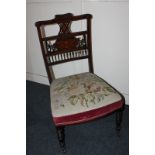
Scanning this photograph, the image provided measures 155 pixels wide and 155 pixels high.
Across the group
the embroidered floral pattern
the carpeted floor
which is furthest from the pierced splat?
the carpeted floor

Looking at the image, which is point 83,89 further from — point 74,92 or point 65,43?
point 65,43

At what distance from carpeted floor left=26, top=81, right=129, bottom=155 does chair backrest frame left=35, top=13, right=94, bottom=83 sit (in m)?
0.55

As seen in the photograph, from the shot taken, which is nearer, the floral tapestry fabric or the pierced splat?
the floral tapestry fabric

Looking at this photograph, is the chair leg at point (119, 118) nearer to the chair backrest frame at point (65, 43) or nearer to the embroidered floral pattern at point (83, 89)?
the embroidered floral pattern at point (83, 89)

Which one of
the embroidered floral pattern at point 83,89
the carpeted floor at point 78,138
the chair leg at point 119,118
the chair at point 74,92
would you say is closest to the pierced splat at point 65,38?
the chair at point 74,92

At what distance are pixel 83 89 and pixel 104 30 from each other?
604 millimetres

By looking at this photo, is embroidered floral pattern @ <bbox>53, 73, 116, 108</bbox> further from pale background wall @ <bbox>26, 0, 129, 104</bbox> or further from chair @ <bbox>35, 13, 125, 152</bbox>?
pale background wall @ <bbox>26, 0, 129, 104</bbox>

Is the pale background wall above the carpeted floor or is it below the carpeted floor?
above

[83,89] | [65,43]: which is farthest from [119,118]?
[65,43]

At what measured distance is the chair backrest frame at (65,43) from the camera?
1.47 meters

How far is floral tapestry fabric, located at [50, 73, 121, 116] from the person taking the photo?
124 centimetres

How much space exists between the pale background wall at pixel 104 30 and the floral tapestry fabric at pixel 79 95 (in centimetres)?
37
